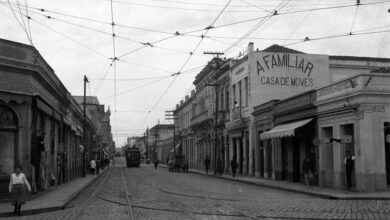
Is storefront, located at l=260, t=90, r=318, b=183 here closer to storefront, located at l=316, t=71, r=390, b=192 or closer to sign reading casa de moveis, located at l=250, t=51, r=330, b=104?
storefront, located at l=316, t=71, r=390, b=192

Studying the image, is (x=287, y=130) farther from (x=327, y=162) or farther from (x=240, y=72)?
(x=240, y=72)

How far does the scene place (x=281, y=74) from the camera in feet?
131

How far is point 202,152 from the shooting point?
66.8m

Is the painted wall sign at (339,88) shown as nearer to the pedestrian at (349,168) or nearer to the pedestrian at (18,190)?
the pedestrian at (349,168)

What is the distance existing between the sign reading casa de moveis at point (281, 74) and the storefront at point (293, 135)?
559cm

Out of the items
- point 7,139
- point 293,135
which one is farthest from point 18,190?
point 293,135

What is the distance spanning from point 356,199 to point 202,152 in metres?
47.1

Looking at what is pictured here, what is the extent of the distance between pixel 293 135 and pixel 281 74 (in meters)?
12.7

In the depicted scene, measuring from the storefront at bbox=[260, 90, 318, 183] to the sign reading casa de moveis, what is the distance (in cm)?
559

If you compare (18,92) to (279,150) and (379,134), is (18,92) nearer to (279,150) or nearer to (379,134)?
(379,134)

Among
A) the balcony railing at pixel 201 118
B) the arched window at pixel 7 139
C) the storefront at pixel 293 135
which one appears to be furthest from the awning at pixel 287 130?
the balcony railing at pixel 201 118

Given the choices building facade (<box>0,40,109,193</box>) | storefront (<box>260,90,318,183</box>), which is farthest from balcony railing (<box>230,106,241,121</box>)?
building facade (<box>0,40,109,193</box>)

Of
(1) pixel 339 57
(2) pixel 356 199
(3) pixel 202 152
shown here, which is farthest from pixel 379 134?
(3) pixel 202 152

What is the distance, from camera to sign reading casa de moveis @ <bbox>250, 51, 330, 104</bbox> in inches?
1574
